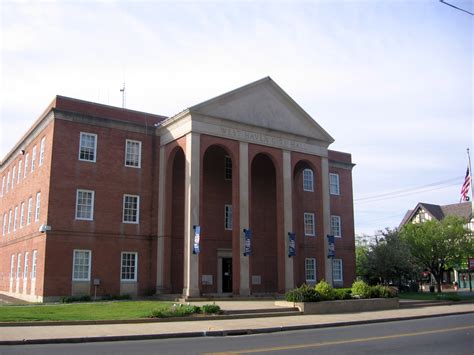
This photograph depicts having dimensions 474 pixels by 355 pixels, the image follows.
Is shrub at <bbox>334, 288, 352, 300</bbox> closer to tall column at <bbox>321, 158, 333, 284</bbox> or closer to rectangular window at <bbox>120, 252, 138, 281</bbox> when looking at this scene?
tall column at <bbox>321, 158, 333, 284</bbox>

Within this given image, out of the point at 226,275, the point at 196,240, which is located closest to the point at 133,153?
the point at 196,240

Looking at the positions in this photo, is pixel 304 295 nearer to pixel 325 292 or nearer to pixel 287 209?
pixel 325 292

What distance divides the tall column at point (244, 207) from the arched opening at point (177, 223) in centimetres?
430

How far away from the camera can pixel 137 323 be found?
19062mm

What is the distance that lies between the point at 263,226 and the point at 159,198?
8959 millimetres

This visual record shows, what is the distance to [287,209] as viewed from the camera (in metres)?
35.4

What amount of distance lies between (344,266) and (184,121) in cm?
2153

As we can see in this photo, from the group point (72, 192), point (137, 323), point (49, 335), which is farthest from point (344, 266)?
point (49, 335)

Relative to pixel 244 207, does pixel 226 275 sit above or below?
below

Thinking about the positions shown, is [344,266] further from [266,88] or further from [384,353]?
[384,353]

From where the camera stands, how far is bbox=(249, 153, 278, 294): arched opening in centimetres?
3775

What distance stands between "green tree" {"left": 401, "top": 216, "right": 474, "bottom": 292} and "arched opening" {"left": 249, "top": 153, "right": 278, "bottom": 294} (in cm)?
2170

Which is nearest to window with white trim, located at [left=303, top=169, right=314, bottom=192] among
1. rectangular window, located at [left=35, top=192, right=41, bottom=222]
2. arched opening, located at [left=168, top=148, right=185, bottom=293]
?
arched opening, located at [left=168, top=148, right=185, bottom=293]

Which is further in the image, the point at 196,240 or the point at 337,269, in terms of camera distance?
the point at 337,269
